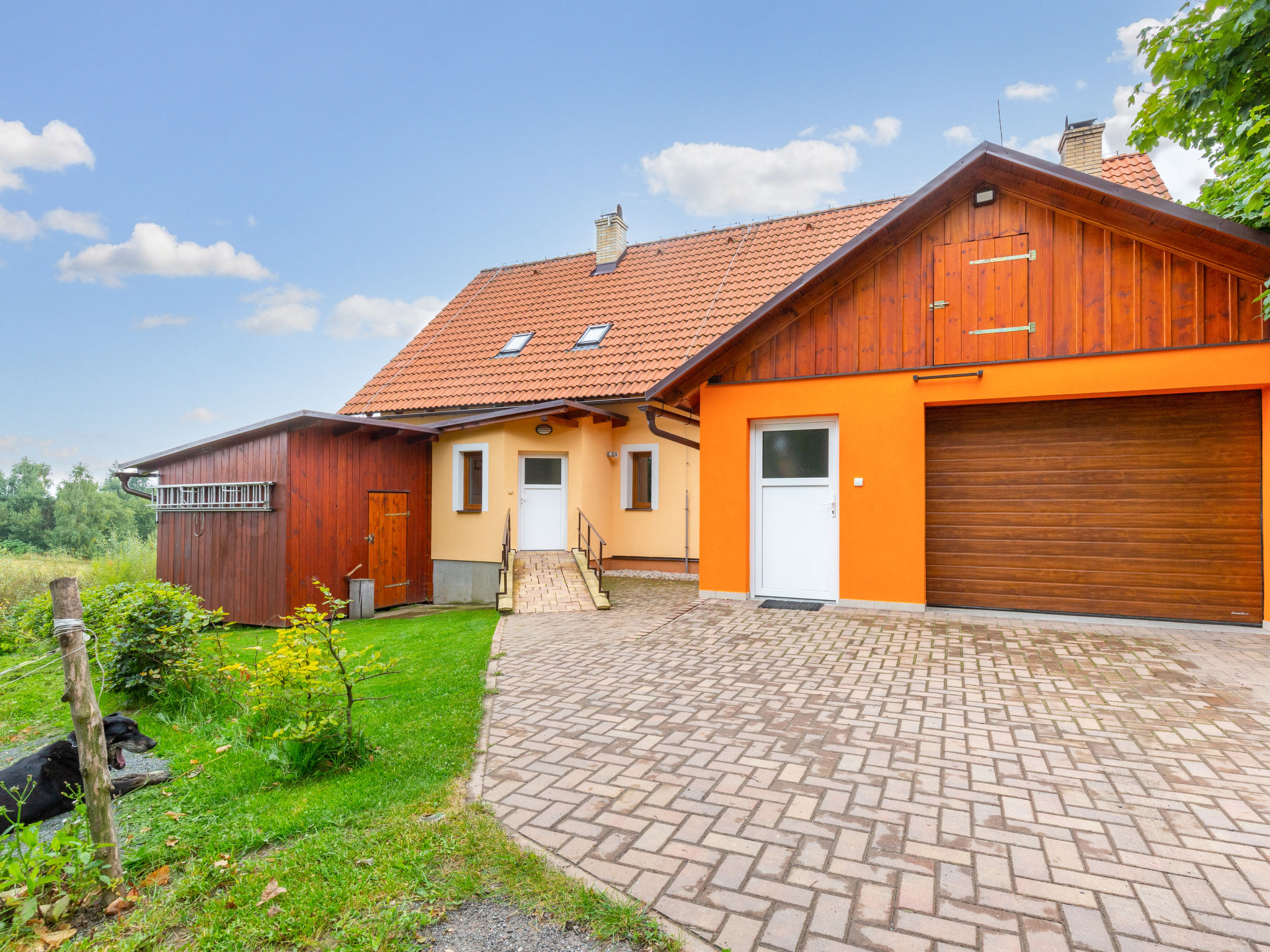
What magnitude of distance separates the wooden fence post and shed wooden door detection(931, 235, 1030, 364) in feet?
27.6

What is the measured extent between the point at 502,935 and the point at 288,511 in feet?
31.8

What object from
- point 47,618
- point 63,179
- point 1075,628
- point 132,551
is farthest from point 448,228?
point 1075,628

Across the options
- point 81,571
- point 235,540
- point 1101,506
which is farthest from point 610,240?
point 81,571

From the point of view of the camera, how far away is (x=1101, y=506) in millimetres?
7293

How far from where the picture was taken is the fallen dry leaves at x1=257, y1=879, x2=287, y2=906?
237 cm

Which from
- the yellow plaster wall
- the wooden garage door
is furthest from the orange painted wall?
the yellow plaster wall

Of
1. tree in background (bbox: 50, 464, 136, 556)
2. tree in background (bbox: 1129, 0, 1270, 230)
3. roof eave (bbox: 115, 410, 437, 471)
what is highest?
tree in background (bbox: 1129, 0, 1270, 230)

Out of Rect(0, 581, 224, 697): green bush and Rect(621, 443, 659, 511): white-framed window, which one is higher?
Rect(621, 443, 659, 511): white-framed window

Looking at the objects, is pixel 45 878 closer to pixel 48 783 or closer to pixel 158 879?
pixel 158 879

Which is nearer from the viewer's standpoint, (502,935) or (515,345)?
(502,935)

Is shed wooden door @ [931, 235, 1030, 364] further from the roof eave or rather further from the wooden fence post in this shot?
the roof eave

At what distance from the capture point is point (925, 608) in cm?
798

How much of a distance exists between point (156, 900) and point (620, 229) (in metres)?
16.2

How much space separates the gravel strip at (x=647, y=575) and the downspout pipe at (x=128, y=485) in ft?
30.5
